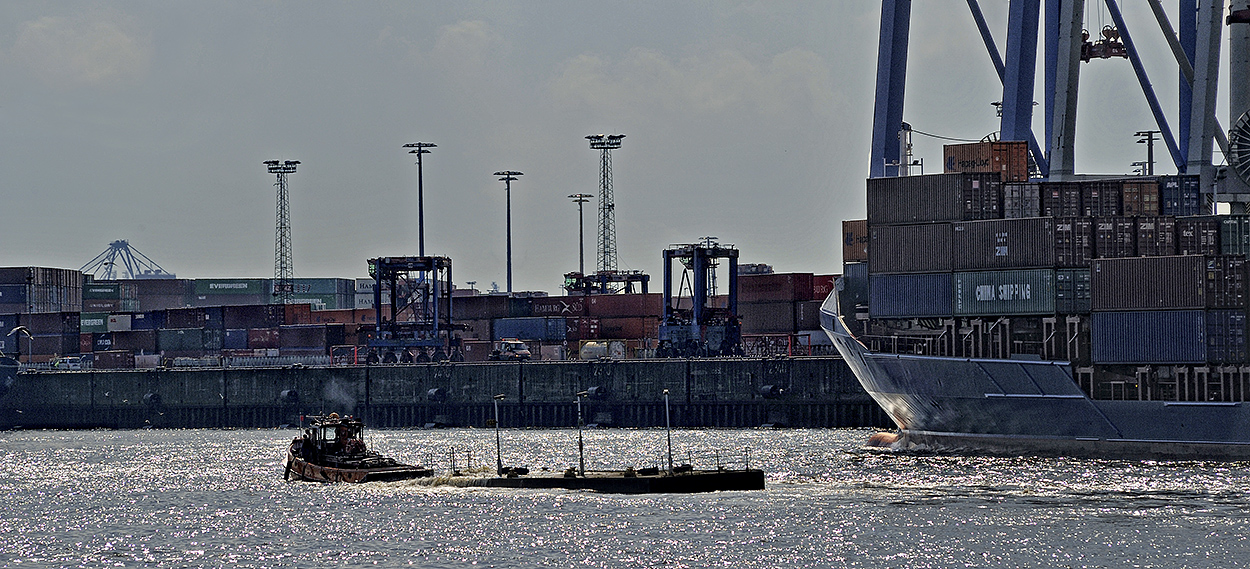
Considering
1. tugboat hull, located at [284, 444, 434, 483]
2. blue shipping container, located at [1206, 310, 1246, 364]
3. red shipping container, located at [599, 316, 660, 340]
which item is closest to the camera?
tugboat hull, located at [284, 444, 434, 483]

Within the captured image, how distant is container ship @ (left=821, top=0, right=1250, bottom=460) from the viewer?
288 feet

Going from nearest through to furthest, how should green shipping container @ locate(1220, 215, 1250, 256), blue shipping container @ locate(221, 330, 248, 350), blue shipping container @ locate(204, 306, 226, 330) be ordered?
green shipping container @ locate(1220, 215, 1250, 256) < blue shipping container @ locate(221, 330, 248, 350) < blue shipping container @ locate(204, 306, 226, 330)

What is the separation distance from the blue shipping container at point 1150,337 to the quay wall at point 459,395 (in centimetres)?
4299

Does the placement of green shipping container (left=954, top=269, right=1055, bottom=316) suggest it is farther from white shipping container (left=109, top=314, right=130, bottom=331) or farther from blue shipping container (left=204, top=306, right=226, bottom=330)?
white shipping container (left=109, top=314, right=130, bottom=331)

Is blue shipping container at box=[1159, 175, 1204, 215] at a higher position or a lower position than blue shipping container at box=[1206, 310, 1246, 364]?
higher

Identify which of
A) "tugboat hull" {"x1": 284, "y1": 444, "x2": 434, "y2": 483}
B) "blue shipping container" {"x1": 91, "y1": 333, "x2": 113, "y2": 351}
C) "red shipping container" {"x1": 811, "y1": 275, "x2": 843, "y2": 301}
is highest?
"red shipping container" {"x1": 811, "y1": 275, "x2": 843, "y2": 301}

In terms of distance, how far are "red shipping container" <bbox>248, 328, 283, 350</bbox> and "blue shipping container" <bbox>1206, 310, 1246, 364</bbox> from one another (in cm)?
10988

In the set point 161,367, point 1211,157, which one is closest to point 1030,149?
point 1211,157

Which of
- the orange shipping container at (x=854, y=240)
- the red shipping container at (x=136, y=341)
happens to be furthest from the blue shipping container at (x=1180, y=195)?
the red shipping container at (x=136, y=341)

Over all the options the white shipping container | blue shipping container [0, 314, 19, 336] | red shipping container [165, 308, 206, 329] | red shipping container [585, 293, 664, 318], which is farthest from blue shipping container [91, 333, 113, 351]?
red shipping container [585, 293, 664, 318]

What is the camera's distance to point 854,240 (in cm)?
11656

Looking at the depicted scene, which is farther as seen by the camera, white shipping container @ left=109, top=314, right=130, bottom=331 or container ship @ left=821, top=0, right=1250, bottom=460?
white shipping container @ left=109, top=314, right=130, bottom=331

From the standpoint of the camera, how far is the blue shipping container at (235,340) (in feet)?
589

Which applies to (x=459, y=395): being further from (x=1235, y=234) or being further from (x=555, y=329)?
(x=1235, y=234)
